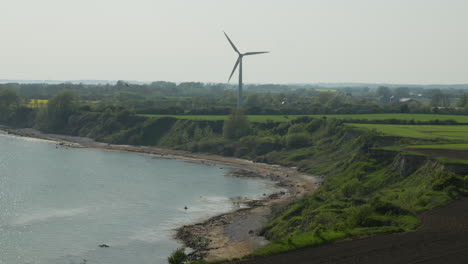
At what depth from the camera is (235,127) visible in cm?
13825

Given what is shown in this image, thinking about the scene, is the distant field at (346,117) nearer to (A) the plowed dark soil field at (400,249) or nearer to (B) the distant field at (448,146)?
(B) the distant field at (448,146)

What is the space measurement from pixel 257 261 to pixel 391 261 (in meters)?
8.20

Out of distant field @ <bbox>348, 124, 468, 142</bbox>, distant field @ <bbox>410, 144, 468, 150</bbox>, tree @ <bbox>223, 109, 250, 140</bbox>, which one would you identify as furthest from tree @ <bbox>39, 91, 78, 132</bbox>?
distant field @ <bbox>410, 144, 468, 150</bbox>

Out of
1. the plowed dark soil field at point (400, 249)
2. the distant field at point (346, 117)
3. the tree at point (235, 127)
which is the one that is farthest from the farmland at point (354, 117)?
the plowed dark soil field at point (400, 249)

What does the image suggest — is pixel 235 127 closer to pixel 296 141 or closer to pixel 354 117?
pixel 296 141

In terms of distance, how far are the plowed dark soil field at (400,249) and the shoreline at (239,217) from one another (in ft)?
51.3

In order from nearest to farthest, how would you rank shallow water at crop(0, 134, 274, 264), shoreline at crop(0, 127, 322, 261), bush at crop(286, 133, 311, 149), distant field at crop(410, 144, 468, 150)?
shoreline at crop(0, 127, 322, 261) → shallow water at crop(0, 134, 274, 264) → distant field at crop(410, 144, 468, 150) → bush at crop(286, 133, 311, 149)

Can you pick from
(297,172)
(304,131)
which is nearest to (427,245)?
(297,172)

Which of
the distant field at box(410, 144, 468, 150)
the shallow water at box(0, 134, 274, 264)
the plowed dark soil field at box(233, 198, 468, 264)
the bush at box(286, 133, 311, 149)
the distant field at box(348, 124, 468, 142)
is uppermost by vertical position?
the distant field at box(410, 144, 468, 150)

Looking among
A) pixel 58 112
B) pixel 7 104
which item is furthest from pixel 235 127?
pixel 7 104

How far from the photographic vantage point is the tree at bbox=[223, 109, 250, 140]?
137225 millimetres

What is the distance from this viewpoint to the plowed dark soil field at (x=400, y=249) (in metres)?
35.4

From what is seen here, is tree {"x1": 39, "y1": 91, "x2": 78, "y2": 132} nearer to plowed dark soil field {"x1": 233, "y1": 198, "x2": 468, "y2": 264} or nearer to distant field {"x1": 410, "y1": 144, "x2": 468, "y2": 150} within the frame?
distant field {"x1": 410, "y1": 144, "x2": 468, "y2": 150}

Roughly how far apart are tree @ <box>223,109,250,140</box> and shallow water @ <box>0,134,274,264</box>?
19934 millimetres
